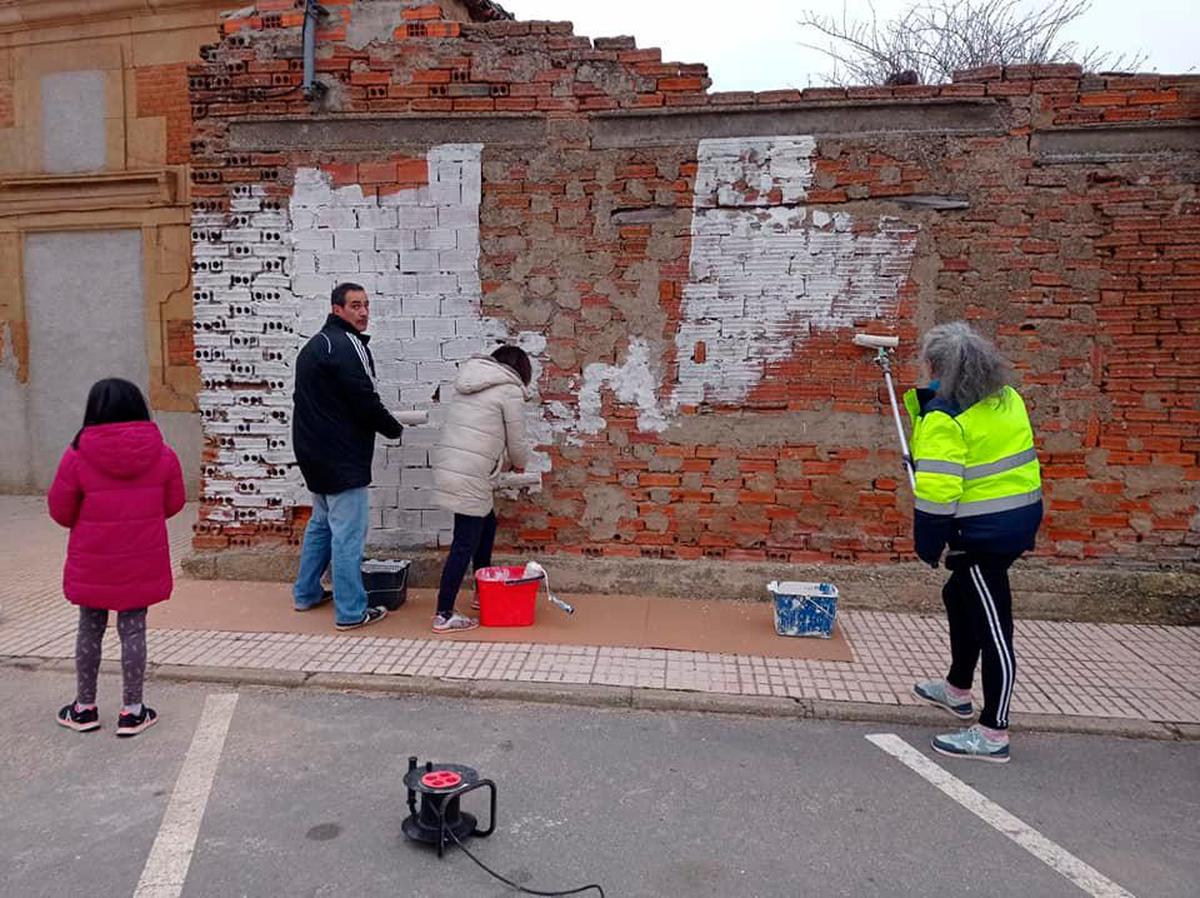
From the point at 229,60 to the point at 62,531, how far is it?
4.75 metres

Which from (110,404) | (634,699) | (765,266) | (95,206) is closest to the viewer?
(110,404)

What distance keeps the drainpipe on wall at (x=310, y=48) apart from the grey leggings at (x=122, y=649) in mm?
3805

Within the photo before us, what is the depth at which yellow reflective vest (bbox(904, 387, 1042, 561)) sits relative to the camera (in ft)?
13.0

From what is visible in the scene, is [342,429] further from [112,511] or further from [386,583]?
[112,511]

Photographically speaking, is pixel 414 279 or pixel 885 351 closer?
pixel 885 351

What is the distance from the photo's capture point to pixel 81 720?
4293mm

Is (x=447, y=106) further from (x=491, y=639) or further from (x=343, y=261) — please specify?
(x=491, y=639)

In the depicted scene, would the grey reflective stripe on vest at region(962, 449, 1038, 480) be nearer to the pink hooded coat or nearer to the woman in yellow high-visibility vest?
the woman in yellow high-visibility vest

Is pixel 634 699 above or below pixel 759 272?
below

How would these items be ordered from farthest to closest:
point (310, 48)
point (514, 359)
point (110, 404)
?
point (310, 48), point (514, 359), point (110, 404)

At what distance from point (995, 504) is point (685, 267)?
2869 mm

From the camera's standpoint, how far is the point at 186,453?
9.90 m

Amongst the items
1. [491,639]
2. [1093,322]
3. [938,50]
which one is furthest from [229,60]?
[938,50]

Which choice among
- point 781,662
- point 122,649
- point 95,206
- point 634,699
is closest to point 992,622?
point 781,662
